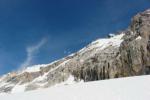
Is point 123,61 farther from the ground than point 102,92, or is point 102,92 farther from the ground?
point 123,61

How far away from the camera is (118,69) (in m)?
144

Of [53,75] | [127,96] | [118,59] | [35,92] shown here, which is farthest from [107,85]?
[53,75]

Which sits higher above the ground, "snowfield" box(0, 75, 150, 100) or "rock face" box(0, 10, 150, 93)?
"rock face" box(0, 10, 150, 93)

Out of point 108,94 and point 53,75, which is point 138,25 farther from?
point 108,94

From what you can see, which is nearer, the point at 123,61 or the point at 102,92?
the point at 102,92

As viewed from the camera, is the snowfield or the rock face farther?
the rock face

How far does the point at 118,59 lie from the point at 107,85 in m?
135

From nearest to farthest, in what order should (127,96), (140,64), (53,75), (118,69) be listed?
(127,96) → (140,64) → (118,69) → (53,75)

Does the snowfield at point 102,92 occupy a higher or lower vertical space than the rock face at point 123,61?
lower

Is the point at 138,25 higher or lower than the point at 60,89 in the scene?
higher

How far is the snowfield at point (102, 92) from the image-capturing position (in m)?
11.7

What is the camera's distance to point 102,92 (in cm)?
1244

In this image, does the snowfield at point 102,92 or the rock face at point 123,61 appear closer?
the snowfield at point 102,92

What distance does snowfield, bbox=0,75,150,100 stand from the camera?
11703 mm
